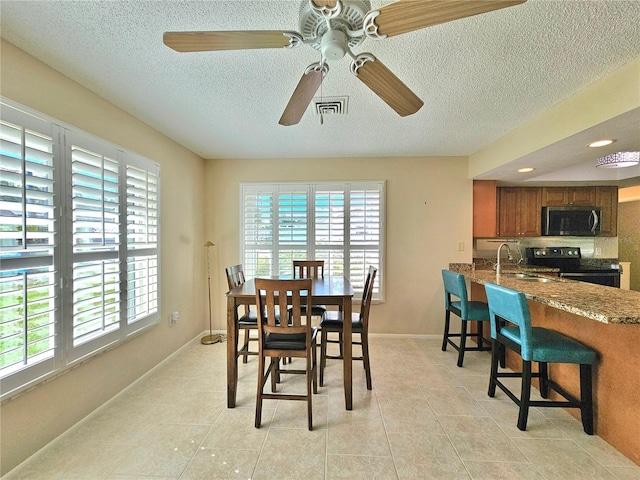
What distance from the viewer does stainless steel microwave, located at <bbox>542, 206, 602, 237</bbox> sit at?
3.76 metres

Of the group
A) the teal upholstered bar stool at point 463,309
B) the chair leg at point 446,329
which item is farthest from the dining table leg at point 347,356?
the chair leg at point 446,329

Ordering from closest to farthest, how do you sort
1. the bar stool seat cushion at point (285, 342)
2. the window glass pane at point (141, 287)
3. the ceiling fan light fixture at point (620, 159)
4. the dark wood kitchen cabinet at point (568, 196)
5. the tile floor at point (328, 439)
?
the tile floor at point (328, 439) → the bar stool seat cushion at point (285, 342) → the window glass pane at point (141, 287) → the ceiling fan light fixture at point (620, 159) → the dark wood kitchen cabinet at point (568, 196)

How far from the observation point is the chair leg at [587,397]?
69.6 inches

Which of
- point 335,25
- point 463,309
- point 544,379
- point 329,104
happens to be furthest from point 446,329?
point 335,25

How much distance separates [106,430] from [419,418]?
7.13 ft

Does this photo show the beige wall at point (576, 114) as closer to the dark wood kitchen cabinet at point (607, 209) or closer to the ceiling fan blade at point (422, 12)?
the ceiling fan blade at point (422, 12)

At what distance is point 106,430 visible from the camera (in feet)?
5.96

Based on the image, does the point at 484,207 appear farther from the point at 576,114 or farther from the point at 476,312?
the point at 576,114

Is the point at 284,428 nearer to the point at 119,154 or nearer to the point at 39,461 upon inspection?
the point at 39,461

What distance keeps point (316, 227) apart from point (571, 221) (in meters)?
3.58

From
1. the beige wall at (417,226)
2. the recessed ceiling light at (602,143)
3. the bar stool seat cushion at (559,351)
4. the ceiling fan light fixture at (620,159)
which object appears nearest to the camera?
the bar stool seat cushion at (559,351)

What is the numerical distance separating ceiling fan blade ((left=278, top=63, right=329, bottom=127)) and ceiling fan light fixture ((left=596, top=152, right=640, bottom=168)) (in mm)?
3141

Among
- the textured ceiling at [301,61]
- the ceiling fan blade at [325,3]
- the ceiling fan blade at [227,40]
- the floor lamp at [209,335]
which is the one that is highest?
the textured ceiling at [301,61]

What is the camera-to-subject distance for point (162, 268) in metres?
2.74
